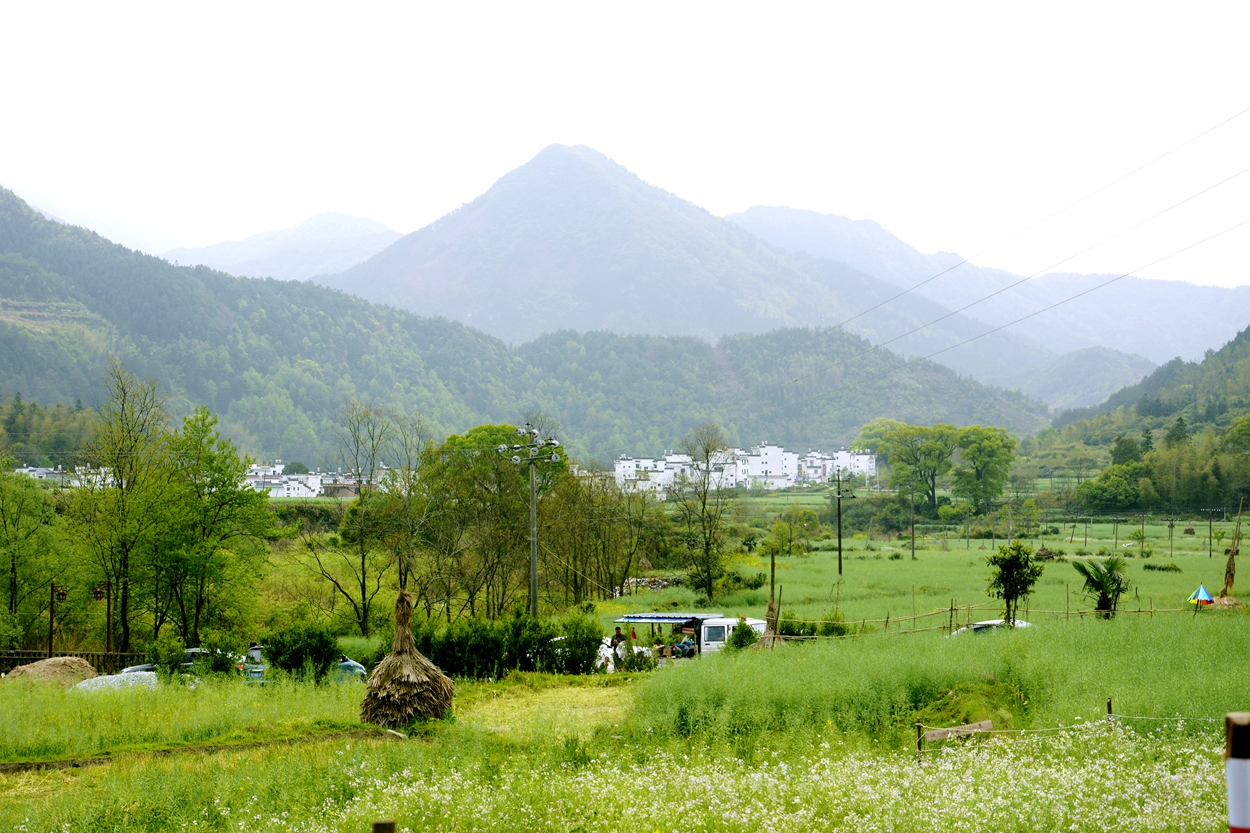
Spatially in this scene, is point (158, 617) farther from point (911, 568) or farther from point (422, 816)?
point (911, 568)

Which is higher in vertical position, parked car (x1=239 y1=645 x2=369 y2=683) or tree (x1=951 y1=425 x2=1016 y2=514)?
tree (x1=951 y1=425 x2=1016 y2=514)

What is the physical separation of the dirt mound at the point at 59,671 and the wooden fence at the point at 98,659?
1.09 meters

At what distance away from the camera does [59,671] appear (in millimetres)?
22406

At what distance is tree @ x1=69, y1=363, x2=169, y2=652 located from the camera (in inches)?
1184

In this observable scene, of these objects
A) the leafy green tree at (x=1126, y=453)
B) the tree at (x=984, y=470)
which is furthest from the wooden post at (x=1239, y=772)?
the tree at (x=984, y=470)

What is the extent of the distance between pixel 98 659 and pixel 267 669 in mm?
7919

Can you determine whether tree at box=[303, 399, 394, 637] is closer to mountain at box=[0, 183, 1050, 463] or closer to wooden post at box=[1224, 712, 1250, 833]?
wooden post at box=[1224, 712, 1250, 833]

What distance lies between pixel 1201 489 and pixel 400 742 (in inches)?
2619

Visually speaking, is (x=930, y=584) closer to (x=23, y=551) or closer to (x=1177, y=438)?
(x=23, y=551)

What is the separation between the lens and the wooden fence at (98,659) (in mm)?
25172

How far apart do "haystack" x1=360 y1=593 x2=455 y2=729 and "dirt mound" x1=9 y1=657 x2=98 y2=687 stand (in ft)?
35.3

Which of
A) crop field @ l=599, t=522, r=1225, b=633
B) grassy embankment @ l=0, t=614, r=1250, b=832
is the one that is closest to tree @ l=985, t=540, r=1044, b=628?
crop field @ l=599, t=522, r=1225, b=633

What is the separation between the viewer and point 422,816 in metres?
9.09

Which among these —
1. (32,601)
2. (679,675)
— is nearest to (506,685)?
(679,675)
